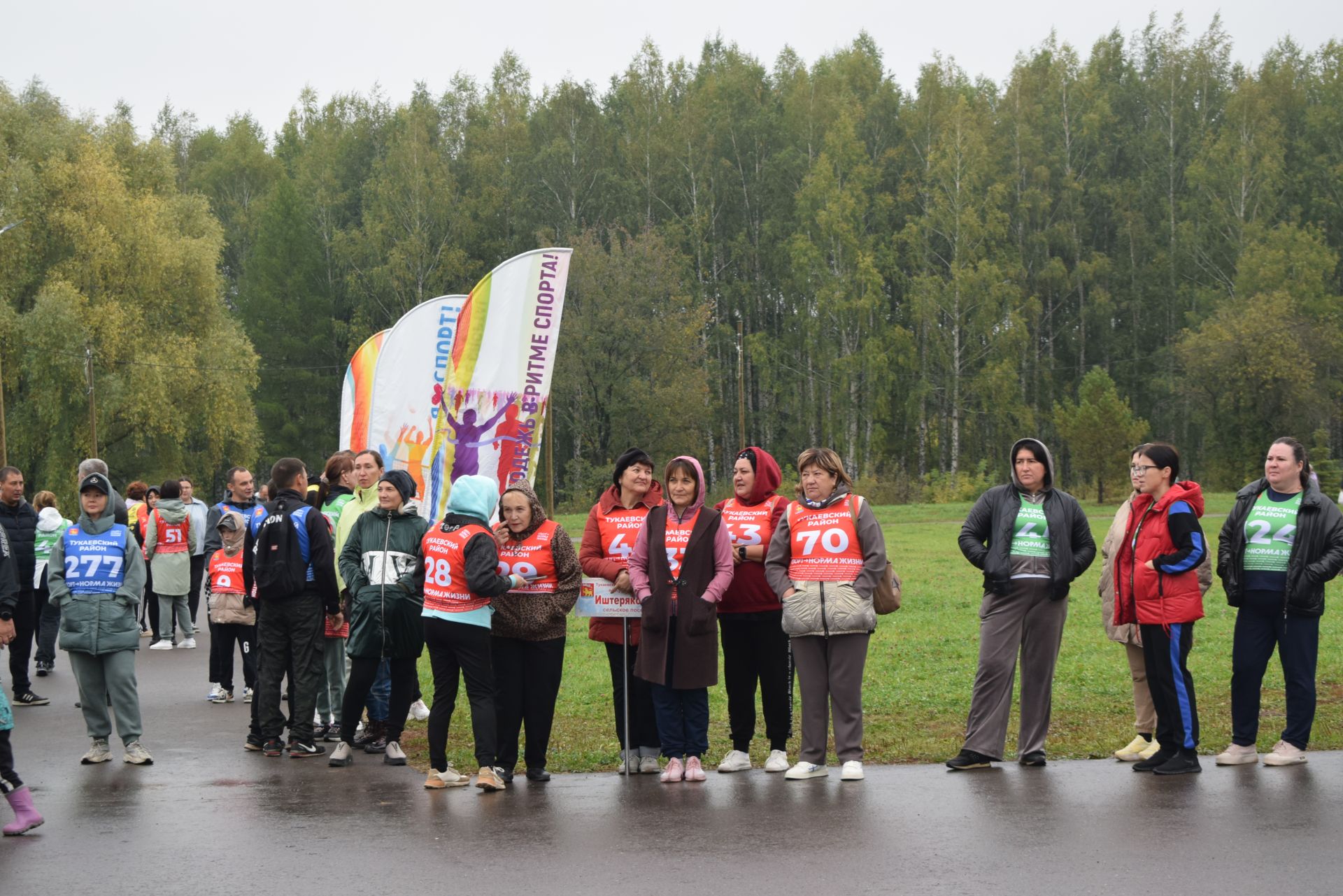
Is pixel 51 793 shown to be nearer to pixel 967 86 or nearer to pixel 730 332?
pixel 730 332

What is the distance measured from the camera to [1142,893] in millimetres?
5918

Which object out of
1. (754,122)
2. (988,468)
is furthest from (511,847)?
(754,122)

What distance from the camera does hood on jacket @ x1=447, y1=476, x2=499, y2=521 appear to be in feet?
27.6

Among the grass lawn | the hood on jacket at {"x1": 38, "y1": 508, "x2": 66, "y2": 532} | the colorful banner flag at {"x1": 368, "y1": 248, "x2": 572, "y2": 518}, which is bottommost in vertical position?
the grass lawn

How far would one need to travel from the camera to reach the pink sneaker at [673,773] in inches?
334

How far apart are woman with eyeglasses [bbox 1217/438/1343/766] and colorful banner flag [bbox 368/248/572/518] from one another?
5.79m

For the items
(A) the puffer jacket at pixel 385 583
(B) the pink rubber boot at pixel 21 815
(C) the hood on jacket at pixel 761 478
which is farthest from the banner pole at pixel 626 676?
(B) the pink rubber boot at pixel 21 815

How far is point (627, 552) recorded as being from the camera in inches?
355

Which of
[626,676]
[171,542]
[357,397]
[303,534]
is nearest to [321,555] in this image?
[303,534]

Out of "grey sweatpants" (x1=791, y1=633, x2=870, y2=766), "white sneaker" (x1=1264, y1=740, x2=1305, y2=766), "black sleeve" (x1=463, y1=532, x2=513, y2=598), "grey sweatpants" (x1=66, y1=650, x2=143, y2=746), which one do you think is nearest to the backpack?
"grey sweatpants" (x1=66, y1=650, x2=143, y2=746)

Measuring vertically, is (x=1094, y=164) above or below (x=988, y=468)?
above

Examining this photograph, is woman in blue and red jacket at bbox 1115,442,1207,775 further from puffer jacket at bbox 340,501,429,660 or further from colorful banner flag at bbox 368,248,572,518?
colorful banner flag at bbox 368,248,572,518

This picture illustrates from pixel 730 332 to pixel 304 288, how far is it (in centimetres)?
1984

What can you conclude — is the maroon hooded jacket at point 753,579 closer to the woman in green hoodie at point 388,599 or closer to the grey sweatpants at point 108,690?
the woman in green hoodie at point 388,599
